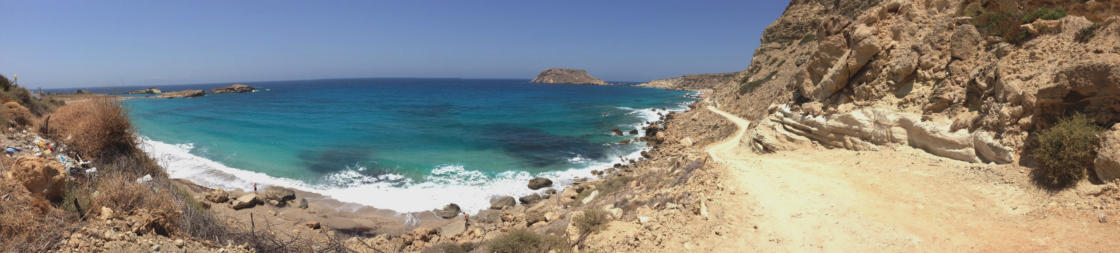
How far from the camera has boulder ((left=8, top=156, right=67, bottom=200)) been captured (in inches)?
202

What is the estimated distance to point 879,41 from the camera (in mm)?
11992

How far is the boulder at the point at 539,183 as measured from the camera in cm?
1750

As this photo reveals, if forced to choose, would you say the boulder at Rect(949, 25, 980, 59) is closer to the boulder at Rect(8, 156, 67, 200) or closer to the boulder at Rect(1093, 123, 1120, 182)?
the boulder at Rect(1093, 123, 1120, 182)

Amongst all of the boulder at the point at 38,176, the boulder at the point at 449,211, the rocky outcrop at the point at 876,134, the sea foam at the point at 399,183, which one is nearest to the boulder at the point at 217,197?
the sea foam at the point at 399,183

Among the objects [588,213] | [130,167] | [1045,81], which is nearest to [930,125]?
[1045,81]

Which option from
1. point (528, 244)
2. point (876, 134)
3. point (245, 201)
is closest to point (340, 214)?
point (245, 201)

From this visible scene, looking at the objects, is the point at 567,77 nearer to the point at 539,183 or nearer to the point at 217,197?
the point at 539,183

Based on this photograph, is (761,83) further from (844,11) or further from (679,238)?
(679,238)

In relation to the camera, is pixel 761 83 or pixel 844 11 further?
pixel 761 83

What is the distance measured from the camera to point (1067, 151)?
21.6ft

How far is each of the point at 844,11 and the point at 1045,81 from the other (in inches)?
1035

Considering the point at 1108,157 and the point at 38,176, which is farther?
the point at 1108,157

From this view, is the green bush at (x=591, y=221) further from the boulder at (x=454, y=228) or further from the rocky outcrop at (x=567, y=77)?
the rocky outcrop at (x=567, y=77)

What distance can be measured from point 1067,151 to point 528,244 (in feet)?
29.7
